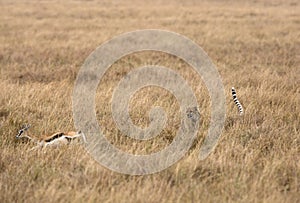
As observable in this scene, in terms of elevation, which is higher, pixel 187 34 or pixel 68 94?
pixel 187 34

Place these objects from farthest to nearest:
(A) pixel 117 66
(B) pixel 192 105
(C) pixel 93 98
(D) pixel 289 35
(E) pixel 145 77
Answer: (D) pixel 289 35, (A) pixel 117 66, (E) pixel 145 77, (C) pixel 93 98, (B) pixel 192 105

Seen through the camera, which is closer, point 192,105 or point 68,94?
point 192,105

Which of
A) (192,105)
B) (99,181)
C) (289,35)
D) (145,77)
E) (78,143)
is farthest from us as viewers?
(289,35)

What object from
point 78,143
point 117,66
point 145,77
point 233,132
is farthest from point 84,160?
point 117,66

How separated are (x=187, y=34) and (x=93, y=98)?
34.4ft

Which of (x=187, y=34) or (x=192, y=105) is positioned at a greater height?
(x=187, y=34)

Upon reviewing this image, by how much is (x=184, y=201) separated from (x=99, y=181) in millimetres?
844

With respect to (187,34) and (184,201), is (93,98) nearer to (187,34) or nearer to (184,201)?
(184,201)

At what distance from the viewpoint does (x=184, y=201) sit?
3.56 meters

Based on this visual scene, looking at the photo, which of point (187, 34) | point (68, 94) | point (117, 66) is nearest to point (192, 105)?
point (68, 94)

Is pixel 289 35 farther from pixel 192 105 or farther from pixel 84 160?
pixel 84 160

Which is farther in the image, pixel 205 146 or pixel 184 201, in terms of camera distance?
pixel 205 146

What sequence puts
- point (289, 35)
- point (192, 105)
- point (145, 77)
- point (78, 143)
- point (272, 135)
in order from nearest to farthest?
point (78, 143) < point (272, 135) < point (192, 105) < point (145, 77) < point (289, 35)

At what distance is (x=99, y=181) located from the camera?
387 cm
